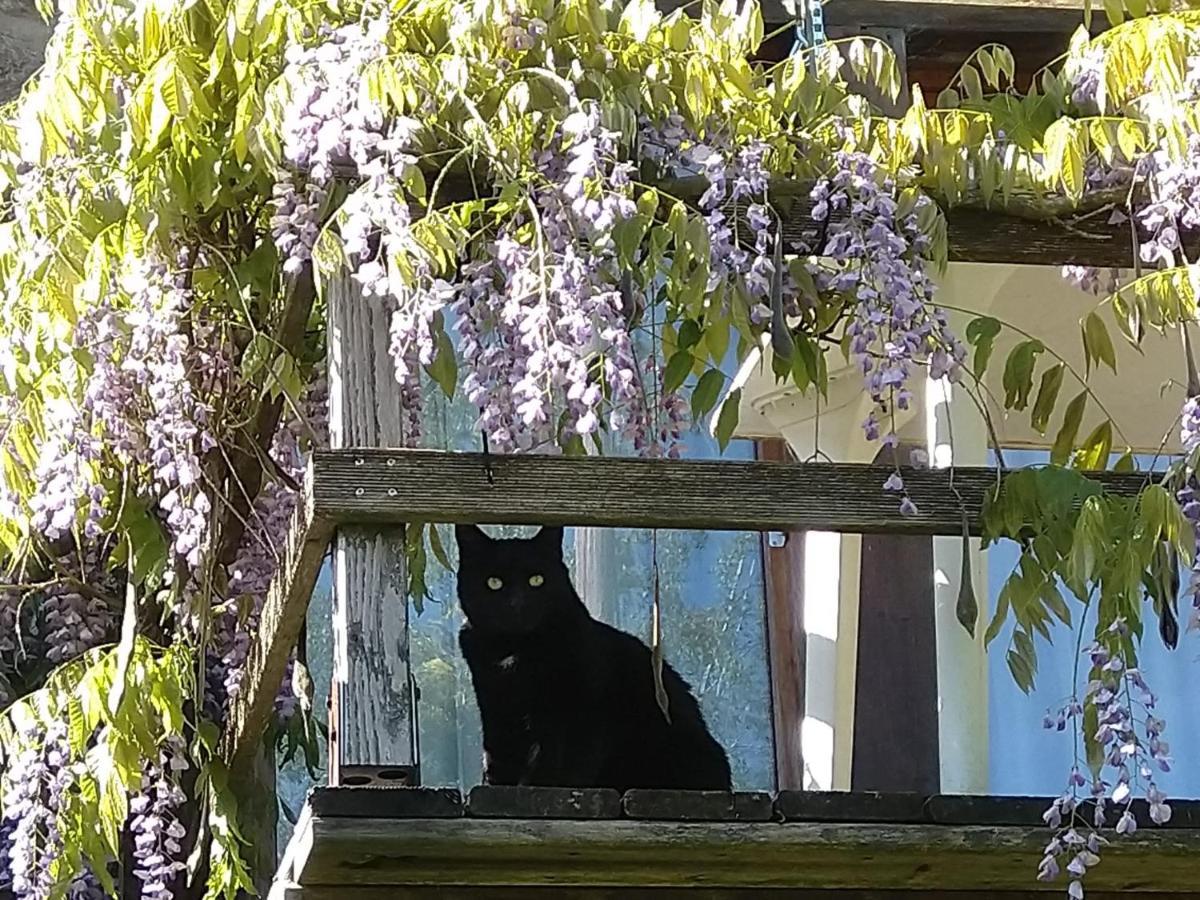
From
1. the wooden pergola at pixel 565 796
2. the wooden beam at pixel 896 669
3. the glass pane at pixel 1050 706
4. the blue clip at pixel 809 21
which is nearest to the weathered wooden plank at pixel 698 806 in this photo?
the wooden pergola at pixel 565 796

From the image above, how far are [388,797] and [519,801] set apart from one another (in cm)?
15

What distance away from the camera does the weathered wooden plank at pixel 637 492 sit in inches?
89.7

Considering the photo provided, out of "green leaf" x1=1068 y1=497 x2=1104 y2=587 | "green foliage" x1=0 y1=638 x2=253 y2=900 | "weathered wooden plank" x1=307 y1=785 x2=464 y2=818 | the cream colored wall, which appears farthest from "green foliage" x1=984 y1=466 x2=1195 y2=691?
the cream colored wall

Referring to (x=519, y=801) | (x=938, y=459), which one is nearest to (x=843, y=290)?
(x=519, y=801)

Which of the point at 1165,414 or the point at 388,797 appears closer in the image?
the point at 388,797

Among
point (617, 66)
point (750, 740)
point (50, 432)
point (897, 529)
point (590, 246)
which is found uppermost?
point (617, 66)

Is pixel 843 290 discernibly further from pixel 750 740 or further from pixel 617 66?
pixel 750 740

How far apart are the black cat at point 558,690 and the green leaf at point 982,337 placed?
1.09m

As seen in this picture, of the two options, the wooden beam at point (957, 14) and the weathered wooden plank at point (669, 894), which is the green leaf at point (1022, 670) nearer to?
the weathered wooden plank at point (669, 894)

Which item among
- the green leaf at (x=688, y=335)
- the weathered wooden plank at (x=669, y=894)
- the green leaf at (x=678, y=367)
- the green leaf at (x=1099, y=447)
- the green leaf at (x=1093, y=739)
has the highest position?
the green leaf at (x=688, y=335)

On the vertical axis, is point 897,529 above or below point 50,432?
below

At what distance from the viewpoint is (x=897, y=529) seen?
240 cm

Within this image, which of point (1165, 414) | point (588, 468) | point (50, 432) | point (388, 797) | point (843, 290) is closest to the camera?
→ point (388, 797)

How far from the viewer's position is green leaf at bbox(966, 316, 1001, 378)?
252 centimetres
